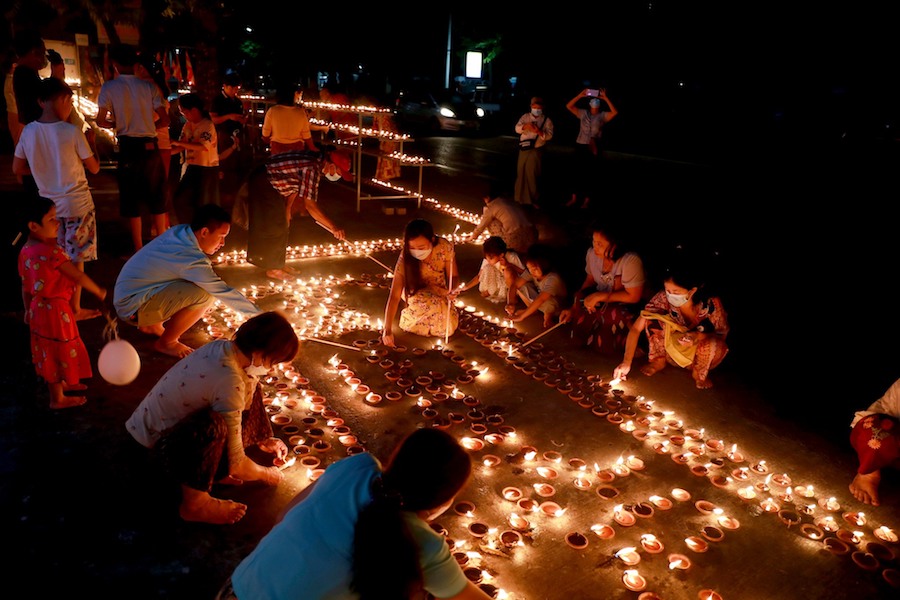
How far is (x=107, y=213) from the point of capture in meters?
8.57

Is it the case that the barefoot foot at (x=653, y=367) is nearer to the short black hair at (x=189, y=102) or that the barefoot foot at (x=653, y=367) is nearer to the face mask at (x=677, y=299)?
the face mask at (x=677, y=299)

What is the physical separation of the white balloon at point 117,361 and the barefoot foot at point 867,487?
4.06 m

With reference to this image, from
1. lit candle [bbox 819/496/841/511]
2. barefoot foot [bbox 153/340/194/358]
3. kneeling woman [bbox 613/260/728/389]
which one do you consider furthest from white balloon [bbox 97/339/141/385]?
lit candle [bbox 819/496/841/511]

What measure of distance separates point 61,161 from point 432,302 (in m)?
2.96

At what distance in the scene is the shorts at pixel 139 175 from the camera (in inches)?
245

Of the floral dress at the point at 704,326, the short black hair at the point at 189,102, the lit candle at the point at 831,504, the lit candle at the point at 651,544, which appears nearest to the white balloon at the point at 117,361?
the lit candle at the point at 651,544

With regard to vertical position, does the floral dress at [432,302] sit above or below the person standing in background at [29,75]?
below

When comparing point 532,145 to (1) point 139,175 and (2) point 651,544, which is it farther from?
(2) point 651,544

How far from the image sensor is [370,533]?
1.72m

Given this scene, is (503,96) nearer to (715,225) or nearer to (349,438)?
(715,225)

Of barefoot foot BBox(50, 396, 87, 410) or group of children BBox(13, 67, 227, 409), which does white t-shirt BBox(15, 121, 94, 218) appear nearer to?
group of children BBox(13, 67, 227, 409)

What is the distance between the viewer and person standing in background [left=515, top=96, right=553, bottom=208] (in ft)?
31.6

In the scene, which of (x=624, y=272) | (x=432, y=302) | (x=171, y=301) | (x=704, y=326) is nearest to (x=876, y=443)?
(x=704, y=326)

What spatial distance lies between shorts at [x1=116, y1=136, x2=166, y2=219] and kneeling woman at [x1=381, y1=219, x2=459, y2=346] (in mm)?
2864
